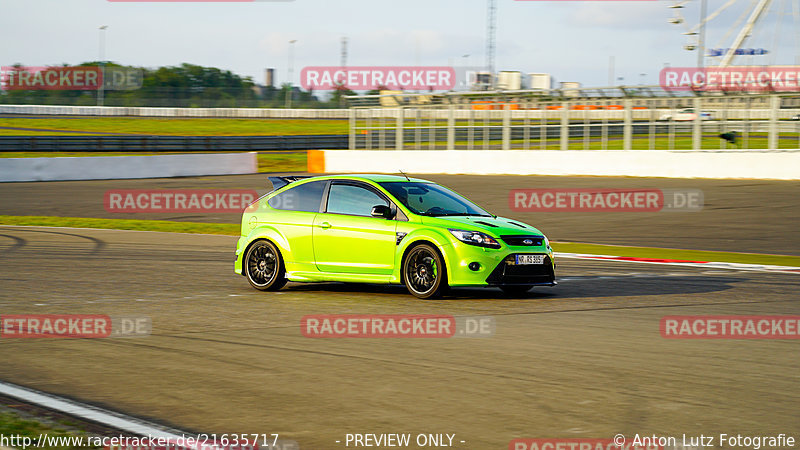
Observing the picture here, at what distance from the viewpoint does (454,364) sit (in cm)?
726

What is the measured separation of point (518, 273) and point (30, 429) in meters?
6.59

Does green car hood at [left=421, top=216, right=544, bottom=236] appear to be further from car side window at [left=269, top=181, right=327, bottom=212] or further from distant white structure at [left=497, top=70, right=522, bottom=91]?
distant white structure at [left=497, top=70, right=522, bottom=91]

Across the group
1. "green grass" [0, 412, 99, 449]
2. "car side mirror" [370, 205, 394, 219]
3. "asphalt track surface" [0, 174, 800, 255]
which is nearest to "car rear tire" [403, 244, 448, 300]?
"car side mirror" [370, 205, 394, 219]

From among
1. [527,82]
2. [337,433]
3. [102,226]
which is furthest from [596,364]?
[527,82]

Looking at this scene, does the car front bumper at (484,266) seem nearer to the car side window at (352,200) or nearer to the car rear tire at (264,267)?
the car side window at (352,200)

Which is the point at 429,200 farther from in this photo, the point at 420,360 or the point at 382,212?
the point at 420,360

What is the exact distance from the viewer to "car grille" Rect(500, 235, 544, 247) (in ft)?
35.7

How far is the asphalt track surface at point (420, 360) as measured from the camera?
561cm

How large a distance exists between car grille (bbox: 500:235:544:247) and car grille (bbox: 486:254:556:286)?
0.55 feet

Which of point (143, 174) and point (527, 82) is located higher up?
point (527, 82)

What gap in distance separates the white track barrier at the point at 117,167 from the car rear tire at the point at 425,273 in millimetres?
31080

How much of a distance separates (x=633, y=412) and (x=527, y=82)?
49.2m

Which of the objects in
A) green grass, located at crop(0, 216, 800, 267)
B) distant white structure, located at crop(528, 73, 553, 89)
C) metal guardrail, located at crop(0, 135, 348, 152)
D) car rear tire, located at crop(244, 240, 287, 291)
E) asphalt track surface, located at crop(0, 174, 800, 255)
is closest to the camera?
car rear tire, located at crop(244, 240, 287, 291)

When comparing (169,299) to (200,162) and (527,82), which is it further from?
(527,82)
